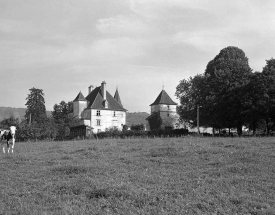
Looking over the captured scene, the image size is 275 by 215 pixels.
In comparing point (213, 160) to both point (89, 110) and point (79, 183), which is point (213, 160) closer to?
point (79, 183)

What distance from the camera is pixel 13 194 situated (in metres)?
10.2

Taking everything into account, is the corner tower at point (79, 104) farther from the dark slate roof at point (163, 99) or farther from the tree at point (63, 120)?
the dark slate roof at point (163, 99)

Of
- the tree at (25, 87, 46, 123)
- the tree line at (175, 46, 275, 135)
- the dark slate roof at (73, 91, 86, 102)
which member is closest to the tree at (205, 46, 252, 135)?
the tree line at (175, 46, 275, 135)

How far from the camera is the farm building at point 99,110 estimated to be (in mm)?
84000

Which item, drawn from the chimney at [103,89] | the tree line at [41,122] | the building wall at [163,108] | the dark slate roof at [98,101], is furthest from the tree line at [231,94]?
the chimney at [103,89]

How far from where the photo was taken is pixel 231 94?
4438cm

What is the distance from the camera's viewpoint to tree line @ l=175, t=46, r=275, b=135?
40656 millimetres

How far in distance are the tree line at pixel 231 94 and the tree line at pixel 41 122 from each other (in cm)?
2025

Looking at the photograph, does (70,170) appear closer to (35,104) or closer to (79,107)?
(79,107)

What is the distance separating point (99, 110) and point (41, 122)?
21192 mm

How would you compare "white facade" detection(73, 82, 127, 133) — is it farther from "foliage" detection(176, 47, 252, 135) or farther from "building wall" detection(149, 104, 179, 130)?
"foliage" detection(176, 47, 252, 135)

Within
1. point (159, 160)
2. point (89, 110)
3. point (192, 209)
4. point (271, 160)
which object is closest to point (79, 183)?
point (192, 209)

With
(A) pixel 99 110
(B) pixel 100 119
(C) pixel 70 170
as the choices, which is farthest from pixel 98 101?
(C) pixel 70 170

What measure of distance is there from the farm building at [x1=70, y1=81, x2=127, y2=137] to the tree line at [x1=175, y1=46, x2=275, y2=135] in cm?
3008
